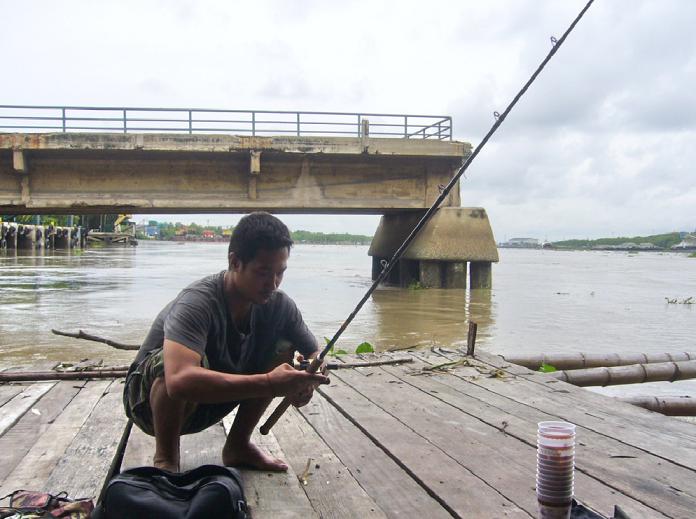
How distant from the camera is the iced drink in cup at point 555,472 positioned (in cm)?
195

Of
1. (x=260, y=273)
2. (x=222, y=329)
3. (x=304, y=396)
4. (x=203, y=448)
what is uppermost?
(x=260, y=273)

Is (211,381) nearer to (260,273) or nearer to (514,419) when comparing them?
(260,273)

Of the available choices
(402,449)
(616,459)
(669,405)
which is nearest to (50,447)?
(402,449)

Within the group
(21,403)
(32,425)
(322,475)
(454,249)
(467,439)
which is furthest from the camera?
(454,249)

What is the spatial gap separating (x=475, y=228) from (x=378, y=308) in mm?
5644

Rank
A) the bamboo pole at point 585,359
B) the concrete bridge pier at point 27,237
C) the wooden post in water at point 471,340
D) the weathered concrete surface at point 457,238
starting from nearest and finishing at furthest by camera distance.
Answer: the wooden post in water at point 471,340
the bamboo pole at point 585,359
the weathered concrete surface at point 457,238
the concrete bridge pier at point 27,237

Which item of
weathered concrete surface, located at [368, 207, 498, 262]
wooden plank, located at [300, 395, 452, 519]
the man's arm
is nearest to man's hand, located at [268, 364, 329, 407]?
the man's arm

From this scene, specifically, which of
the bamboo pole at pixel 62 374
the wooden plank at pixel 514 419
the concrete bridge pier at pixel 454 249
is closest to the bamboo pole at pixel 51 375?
the bamboo pole at pixel 62 374

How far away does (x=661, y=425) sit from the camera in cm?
324

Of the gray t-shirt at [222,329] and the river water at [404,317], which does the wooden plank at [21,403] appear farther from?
the river water at [404,317]

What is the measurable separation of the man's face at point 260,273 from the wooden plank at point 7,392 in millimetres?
2073

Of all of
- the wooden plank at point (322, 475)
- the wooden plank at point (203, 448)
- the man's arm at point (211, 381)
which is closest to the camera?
the man's arm at point (211, 381)

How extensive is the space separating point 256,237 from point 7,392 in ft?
8.19

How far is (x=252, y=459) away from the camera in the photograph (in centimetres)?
263
